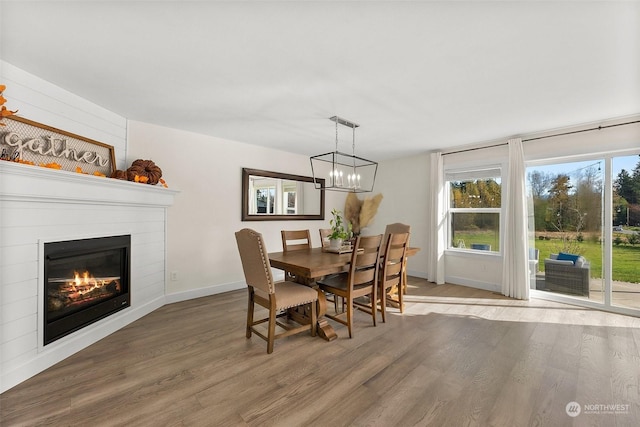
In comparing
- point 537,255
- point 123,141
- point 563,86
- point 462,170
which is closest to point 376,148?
point 462,170

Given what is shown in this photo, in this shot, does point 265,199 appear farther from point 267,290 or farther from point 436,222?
point 436,222

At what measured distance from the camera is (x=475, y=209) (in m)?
4.50

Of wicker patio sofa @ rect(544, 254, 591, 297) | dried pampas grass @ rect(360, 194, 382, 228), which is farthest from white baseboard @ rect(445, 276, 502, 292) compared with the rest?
dried pampas grass @ rect(360, 194, 382, 228)

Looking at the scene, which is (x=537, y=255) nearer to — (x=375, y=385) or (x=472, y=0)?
(x=375, y=385)

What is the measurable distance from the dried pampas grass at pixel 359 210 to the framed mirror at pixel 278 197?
69cm

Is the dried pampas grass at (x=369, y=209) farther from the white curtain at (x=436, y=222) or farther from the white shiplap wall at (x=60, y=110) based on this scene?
the white shiplap wall at (x=60, y=110)

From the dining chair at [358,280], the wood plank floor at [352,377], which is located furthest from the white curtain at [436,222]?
the dining chair at [358,280]

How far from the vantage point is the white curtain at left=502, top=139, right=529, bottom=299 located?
377 centimetres

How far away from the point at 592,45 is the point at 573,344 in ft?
8.06

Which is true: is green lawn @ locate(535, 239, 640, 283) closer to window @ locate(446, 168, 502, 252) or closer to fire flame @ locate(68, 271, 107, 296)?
window @ locate(446, 168, 502, 252)

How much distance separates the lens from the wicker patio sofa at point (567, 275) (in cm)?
354

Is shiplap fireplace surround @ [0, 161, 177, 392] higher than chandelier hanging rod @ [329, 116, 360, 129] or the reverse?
the reverse

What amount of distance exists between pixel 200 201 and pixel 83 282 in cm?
162

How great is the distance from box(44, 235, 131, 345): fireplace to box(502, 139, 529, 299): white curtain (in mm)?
4906
